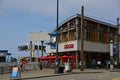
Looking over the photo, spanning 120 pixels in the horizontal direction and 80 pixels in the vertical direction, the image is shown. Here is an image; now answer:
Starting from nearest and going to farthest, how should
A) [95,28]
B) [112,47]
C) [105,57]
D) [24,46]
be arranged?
1. [112,47]
2. [95,28]
3. [105,57]
4. [24,46]

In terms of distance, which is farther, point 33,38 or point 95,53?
point 33,38

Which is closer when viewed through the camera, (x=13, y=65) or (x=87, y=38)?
(x=13, y=65)

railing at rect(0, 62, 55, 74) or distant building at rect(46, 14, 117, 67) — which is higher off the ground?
distant building at rect(46, 14, 117, 67)

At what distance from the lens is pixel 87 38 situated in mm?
57688

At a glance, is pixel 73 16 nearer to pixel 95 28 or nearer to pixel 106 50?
pixel 95 28

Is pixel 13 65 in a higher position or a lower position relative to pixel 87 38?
lower

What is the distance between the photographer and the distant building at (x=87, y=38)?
56.0 m

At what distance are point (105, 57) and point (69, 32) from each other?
37.5 ft

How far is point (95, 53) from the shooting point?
61.6m

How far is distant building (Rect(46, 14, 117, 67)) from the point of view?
56.0m

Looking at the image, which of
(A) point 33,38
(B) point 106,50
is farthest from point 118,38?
(A) point 33,38

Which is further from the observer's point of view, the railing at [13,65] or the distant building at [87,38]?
the distant building at [87,38]

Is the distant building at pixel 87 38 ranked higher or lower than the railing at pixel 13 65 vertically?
higher

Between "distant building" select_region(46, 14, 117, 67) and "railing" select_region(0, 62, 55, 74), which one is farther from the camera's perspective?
"distant building" select_region(46, 14, 117, 67)
